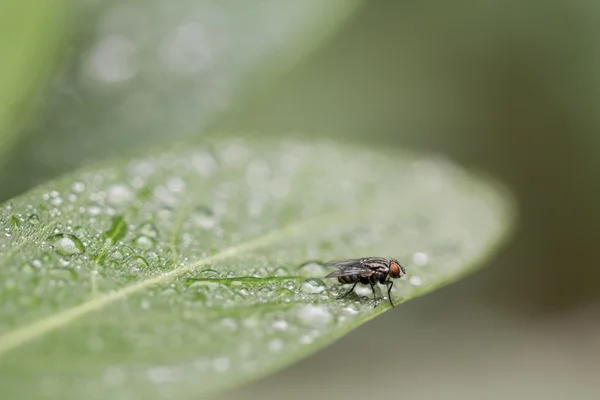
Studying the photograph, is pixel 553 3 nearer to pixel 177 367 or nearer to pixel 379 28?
pixel 379 28

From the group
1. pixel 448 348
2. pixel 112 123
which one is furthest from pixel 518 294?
pixel 112 123

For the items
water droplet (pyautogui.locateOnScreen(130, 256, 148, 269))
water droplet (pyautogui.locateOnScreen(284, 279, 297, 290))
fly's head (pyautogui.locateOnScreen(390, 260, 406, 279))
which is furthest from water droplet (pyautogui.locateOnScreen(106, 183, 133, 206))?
fly's head (pyautogui.locateOnScreen(390, 260, 406, 279))

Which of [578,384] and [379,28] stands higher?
[379,28]

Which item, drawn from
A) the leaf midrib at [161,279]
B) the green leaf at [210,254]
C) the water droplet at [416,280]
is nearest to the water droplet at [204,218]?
the green leaf at [210,254]

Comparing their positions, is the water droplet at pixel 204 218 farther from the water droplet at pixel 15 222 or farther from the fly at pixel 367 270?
the water droplet at pixel 15 222

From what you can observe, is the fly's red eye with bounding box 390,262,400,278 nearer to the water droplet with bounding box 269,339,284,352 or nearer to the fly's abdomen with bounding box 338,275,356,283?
the fly's abdomen with bounding box 338,275,356,283
